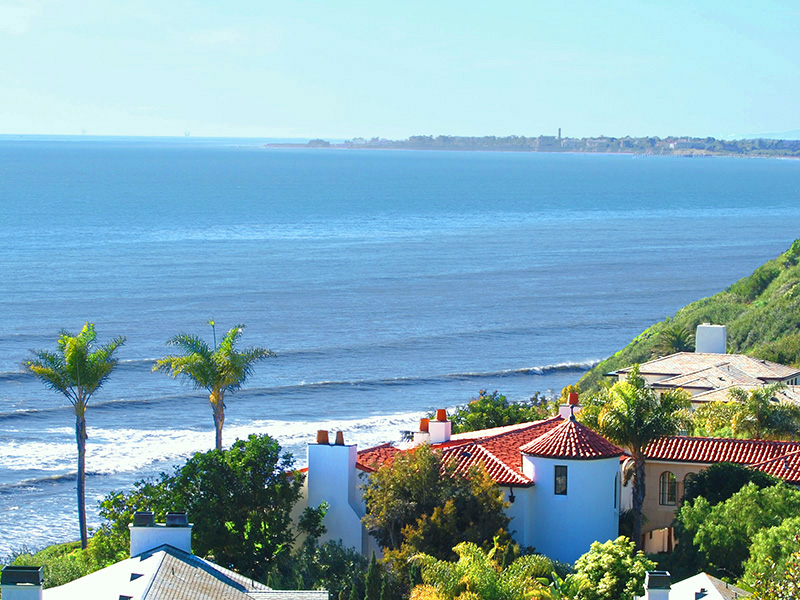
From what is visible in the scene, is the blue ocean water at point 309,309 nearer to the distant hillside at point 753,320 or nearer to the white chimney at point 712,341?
the distant hillside at point 753,320

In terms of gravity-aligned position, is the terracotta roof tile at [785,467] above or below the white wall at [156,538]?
below

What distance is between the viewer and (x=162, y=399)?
212 ft

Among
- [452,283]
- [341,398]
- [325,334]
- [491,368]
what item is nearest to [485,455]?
[341,398]

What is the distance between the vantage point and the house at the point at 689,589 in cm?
1967

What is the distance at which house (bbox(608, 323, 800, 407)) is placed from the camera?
44219mm

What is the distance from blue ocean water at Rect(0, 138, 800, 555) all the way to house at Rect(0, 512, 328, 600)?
22.2m

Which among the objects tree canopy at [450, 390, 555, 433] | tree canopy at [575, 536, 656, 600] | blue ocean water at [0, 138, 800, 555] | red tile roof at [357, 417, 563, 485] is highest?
red tile roof at [357, 417, 563, 485]

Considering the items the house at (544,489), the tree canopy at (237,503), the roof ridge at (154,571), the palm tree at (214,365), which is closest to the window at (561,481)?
the house at (544,489)

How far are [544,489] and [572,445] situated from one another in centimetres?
115

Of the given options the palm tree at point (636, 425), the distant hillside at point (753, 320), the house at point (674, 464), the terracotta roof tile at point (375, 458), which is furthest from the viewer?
the distant hillside at point (753, 320)

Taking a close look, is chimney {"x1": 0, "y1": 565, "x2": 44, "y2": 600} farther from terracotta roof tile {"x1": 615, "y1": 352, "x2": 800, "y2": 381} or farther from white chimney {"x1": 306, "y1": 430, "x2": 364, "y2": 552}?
terracotta roof tile {"x1": 615, "y1": 352, "x2": 800, "y2": 381}

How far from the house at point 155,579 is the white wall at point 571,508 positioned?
815cm

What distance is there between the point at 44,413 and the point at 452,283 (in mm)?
56554

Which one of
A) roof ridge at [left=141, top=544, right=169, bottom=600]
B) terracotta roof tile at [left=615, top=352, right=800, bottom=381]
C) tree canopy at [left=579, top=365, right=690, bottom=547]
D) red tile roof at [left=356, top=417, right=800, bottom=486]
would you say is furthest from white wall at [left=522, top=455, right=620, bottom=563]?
terracotta roof tile at [left=615, top=352, right=800, bottom=381]
